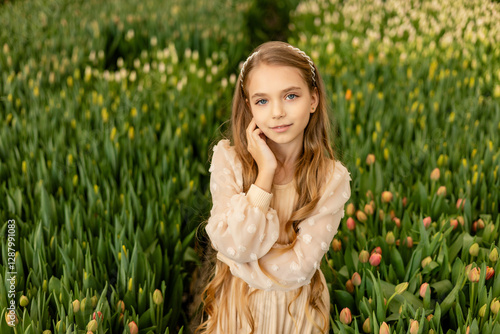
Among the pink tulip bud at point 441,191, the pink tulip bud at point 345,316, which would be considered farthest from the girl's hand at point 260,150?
the pink tulip bud at point 441,191

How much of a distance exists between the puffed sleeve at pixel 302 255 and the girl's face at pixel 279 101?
23cm

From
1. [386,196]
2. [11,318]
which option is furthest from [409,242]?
[11,318]

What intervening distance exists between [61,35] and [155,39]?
3.31ft

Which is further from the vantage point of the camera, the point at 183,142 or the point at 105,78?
the point at 105,78

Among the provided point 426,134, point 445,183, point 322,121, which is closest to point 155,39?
point 426,134

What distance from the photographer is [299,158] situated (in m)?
1.52

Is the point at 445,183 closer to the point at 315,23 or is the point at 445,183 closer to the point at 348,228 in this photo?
the point at 348,228

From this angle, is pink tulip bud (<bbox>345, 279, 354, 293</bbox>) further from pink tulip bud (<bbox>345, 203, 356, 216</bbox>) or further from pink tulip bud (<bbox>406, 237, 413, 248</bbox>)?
pink tulip bud (<bbox>345, 203, 356, 216</bbox>)

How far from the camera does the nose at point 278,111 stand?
1.34m

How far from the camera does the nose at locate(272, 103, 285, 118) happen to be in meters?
1.34

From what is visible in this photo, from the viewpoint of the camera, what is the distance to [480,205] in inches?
96.3

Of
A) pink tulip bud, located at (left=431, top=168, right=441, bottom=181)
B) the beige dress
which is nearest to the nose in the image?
the beige dress

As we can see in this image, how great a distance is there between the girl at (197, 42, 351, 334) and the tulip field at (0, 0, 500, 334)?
221mm

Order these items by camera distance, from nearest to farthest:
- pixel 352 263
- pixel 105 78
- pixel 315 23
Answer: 1. pixel 352 263
2. pixel 105 78
3. pixel 315 23
